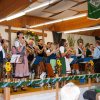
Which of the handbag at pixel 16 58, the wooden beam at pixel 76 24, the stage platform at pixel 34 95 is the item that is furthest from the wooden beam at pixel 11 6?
the wooden beam at pixel 76 24

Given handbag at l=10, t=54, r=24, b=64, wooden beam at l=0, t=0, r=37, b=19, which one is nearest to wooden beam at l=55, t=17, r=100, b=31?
wooden beam at l=0, t=0, r=37, b=19

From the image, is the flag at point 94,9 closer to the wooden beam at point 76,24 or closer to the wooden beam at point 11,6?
the wooden beam at point 11,6

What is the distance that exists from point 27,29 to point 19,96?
624 centimetres

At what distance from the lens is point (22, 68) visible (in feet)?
17.3

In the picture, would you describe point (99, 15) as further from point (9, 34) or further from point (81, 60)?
point (9, 34)

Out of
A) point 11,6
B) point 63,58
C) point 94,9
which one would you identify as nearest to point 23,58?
point 63,58

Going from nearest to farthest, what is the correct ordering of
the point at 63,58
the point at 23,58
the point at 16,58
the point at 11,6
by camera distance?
the point at 16,58 < the point at 23,58 < the point at 63,58 < the point at 11,6

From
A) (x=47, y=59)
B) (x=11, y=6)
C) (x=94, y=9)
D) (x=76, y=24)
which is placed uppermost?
(x=11, y=6)

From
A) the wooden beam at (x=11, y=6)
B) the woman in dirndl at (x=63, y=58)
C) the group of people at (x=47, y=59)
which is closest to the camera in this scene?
the group of people at (x=47, y=59)

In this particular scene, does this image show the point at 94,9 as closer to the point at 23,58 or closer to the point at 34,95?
the point at 23,58

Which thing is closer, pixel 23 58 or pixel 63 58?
pixel 23 58

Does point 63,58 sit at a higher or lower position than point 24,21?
lower

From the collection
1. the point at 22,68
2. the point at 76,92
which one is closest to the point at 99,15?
the point at 22,68

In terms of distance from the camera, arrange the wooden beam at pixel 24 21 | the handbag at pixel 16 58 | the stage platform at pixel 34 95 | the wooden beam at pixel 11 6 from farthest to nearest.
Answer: the wooden beam at pixel 24 21 → the wooden beam at pixel 11 6 → the handbag at pixel 16 58 → the stage platform at pixel 34 95
